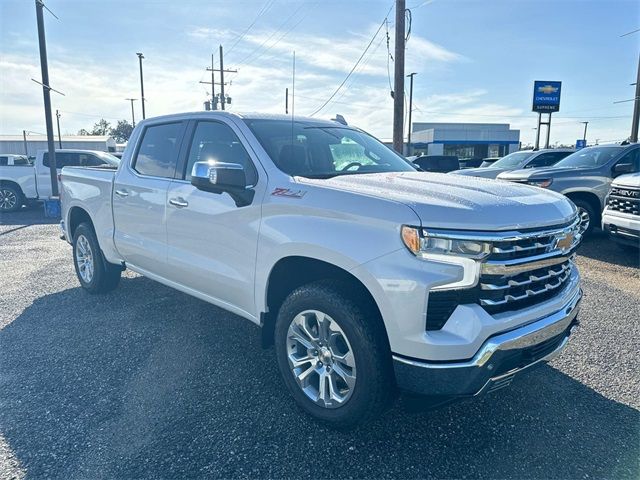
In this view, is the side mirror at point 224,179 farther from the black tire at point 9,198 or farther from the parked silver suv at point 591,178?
the black tire at point 9,198

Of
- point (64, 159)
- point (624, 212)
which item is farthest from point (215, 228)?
point (64, 159)

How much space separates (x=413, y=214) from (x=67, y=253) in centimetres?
740

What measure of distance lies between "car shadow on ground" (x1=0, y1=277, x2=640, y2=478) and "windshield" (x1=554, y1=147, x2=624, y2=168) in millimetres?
6443

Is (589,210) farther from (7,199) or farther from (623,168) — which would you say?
(7,199)

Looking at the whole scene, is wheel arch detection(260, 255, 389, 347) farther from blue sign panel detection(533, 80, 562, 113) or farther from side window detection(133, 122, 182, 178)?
blue sign panel detection(533, 80, 562, 113)

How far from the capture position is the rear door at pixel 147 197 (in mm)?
4039

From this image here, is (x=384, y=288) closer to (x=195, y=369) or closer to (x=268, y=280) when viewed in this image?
(x=268, y=280)

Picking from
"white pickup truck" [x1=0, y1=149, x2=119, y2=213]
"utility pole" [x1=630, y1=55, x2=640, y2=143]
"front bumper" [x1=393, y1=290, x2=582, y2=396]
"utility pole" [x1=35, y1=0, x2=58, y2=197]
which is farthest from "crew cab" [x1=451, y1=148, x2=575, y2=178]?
"utility pole" [x1=35, y1=0, x2=58, y2=197]

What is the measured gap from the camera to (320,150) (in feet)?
11.9

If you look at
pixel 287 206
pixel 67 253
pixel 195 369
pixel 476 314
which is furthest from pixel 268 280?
pixel 67 253

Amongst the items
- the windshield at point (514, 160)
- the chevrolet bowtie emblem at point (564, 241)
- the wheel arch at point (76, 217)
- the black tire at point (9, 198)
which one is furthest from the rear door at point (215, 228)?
the black tire at point (9, 198)

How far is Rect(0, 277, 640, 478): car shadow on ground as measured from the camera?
2.46 metres

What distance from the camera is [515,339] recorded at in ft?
7.65

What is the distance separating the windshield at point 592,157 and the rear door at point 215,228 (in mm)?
7470
